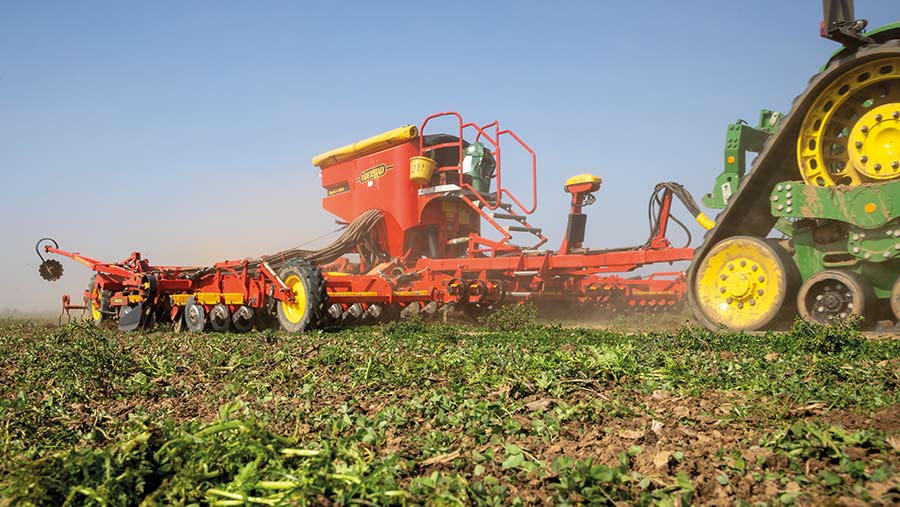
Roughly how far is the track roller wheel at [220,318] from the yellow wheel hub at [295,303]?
104cm

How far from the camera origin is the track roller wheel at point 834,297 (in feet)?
19.7

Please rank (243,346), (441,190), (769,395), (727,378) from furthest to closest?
(441,190) < (243,346) < (727,378) < (769,395)

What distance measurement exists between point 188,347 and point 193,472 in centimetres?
453

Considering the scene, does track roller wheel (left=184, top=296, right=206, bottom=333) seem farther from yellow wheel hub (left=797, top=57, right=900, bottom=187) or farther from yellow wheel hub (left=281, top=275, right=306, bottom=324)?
yellow wheel hub (left=797, top=57, right=900, bottom=187)

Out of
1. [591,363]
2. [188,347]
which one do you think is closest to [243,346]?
[188,347]

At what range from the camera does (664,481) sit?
2119 mm

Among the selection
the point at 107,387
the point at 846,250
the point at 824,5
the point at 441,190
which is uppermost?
the point at 824,5

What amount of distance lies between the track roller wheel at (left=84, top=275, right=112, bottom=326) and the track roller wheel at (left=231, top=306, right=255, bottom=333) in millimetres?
3429

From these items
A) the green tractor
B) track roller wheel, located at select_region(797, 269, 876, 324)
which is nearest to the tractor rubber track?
the green tractor

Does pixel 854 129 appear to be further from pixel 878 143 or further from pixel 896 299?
pixel 896 299

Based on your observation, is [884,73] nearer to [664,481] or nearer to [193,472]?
[664,481]

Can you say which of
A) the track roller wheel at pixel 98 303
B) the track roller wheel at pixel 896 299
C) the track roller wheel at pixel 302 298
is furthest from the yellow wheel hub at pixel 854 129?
the track roller wheel at pixel 98 303

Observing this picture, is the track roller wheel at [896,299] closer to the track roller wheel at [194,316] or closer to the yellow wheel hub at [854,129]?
the yellow wheel hub at [854,129]

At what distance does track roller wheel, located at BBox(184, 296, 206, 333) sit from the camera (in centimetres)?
883
